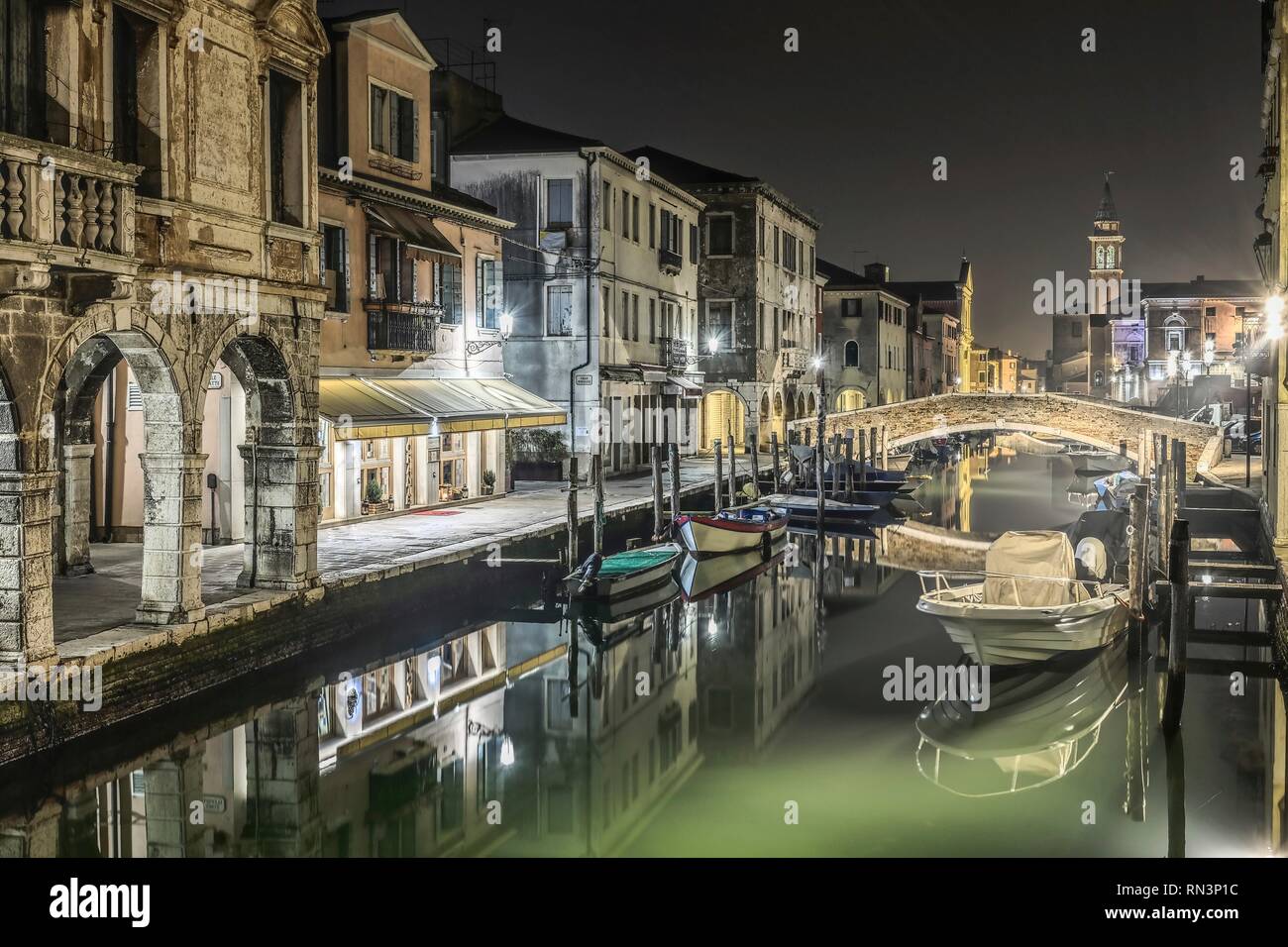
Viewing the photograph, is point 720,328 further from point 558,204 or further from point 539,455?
point 539,455

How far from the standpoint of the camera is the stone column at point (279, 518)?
15.2 m

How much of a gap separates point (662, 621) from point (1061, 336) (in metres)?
115

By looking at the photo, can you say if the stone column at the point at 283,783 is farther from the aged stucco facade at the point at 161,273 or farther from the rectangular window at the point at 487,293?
the rectangular window at the point at 487,293

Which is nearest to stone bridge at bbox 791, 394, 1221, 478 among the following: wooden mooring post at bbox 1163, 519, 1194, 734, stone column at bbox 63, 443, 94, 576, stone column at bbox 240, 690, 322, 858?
wooden mooring post at bbox 1163, 519, 1194, 734

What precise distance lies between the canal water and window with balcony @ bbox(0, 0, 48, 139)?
5.58 meters

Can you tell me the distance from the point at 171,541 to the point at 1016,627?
9.36 m

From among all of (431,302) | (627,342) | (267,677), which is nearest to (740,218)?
(627,342)

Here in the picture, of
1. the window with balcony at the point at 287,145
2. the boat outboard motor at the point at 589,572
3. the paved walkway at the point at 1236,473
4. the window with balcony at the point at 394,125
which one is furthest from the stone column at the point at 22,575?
the paved walkway at the point at 1236,473

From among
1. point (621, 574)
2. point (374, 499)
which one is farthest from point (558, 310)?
point (621, 574)

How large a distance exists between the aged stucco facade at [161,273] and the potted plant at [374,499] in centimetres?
624

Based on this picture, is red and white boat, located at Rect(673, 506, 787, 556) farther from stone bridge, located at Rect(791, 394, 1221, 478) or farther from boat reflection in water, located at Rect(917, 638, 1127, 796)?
stone bridge, located at Rect(791, 394, 1221, 478)

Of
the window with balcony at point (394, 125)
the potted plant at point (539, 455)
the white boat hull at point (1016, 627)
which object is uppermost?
the window with balcony at point (394, 125)

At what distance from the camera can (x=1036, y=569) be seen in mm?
15656

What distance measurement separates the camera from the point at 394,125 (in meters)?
23.2
